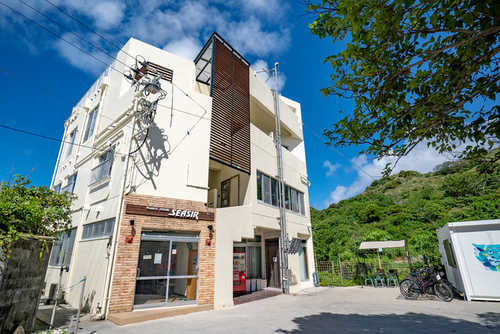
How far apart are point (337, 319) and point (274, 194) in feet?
23.8

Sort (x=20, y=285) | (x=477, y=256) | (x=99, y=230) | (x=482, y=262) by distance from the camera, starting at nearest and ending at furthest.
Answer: (x=20, y=285)
(x=482, y=262)
(x=477, y=256)
(x=99, y=230)

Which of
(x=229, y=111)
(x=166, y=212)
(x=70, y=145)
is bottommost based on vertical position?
(x=166, y=212)

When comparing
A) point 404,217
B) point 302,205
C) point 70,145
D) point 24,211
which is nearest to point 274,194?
point 302,205

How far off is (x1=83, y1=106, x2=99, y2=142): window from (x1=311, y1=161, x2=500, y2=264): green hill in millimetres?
19939

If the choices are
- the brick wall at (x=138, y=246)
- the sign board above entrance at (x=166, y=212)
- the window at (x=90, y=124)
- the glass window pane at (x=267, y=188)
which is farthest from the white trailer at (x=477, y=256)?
the window at (x=90, y=124)

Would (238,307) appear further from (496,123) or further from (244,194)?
(496,123)

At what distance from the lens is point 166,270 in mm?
8438

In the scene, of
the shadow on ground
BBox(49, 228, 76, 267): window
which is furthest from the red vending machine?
BBox(49, 228, 76, 267): window

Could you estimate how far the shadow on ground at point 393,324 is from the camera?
5.77 m

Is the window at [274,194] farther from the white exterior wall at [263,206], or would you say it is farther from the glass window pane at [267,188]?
the white exterior wall at [263,206]

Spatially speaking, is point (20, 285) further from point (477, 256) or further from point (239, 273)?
point (477, 256)

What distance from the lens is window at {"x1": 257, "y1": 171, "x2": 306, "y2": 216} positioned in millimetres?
12742

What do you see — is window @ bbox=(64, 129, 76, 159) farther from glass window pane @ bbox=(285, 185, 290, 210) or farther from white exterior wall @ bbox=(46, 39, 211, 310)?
glass window pane @ bbox=(285, 185, 290, 210)

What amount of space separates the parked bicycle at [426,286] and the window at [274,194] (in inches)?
252
